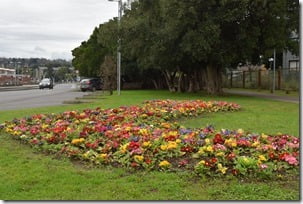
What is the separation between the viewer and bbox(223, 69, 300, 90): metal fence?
41594 millimetres

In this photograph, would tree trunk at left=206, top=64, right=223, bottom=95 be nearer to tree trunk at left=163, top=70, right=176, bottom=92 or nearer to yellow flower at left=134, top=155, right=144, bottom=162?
tree trunk at left=163, top=70, right=176, bottom=92

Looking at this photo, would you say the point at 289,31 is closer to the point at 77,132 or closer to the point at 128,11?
the point at 128,11

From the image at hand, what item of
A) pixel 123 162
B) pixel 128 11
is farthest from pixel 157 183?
pixel 128 11

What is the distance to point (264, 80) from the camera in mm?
46281

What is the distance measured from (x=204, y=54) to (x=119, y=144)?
64.5 ft

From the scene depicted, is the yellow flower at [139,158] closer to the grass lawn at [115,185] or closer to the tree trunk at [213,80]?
the grass lawn at [115,185]

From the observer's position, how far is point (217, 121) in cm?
1333

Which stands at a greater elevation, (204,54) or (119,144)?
(204,54)

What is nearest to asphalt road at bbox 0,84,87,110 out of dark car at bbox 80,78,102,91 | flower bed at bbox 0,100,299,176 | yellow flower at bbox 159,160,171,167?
dark car at bbox 80,78,102,91

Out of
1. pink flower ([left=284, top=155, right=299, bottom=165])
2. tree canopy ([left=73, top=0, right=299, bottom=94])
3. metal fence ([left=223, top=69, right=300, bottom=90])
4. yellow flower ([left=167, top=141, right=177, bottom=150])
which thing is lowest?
pink flower ([left=284, top=155, right=299, bottom=165])

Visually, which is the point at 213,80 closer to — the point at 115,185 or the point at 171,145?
the point at 171,145

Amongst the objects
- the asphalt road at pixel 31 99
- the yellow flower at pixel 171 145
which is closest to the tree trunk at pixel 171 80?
the asphalt road at pixel 31 99

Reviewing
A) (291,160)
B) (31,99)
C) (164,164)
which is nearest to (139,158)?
(164,164)

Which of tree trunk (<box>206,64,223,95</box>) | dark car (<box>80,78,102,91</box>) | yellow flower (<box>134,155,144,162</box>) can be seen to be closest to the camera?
Answer: yellow flower (<box>134,155,144,162</box>)
